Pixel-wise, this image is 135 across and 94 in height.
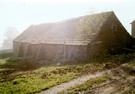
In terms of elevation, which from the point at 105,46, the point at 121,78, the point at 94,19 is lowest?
the point at 121,78

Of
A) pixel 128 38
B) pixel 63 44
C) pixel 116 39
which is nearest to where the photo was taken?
pixel 63 44

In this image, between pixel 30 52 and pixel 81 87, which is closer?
pixel 81 87

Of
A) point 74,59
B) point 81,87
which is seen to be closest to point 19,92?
point 81,87

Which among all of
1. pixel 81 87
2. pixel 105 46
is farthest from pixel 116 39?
pixel 81 87

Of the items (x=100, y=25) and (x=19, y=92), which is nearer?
(x=19, y=92)

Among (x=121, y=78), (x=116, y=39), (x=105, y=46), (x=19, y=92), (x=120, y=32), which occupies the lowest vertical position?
(x=19, y=92)

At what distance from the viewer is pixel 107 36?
54.1 ft

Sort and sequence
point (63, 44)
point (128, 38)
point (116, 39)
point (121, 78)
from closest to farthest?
point (121, 78) → point (63, 44) → point (116, 39) → point (128, 38)

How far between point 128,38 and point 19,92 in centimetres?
2028

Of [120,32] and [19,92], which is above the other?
[120,32]

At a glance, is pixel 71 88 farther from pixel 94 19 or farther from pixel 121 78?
pixel 94 19

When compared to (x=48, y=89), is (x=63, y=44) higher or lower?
higher

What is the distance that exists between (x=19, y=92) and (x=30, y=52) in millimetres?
16777

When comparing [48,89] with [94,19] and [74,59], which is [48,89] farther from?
[94,19]
